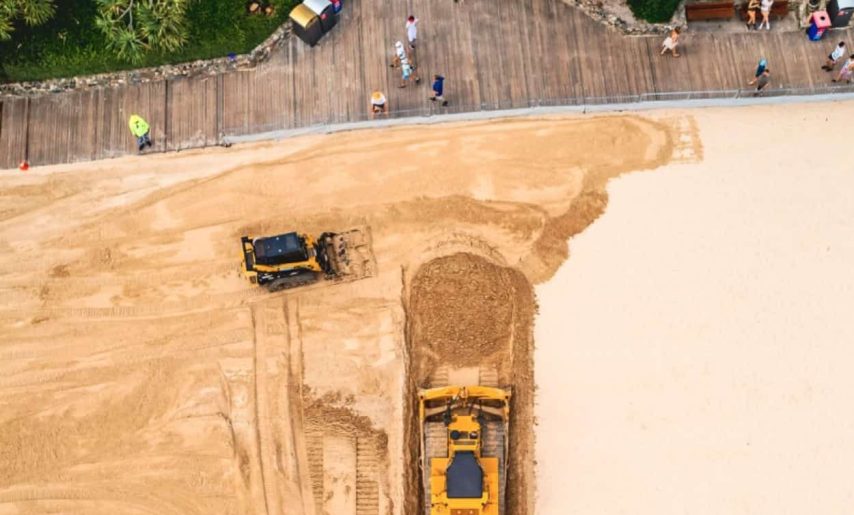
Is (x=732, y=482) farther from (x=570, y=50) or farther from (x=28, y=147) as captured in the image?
(x=28, y=147)

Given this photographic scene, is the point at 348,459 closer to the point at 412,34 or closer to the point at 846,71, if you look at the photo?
the point at 412,34

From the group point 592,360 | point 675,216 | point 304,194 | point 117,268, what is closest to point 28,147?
point 117,268

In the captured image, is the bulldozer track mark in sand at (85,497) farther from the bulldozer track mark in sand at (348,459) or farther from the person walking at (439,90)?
the person walking at (439,90)

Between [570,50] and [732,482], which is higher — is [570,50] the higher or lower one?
the higher one

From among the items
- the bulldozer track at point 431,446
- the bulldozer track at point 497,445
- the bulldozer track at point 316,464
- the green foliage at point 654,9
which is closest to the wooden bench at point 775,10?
the green foliage at point 654,9

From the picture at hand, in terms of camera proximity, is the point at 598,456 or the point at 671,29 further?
the point at 671,29

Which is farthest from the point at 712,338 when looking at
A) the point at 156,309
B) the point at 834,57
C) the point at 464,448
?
the point at 156,309
